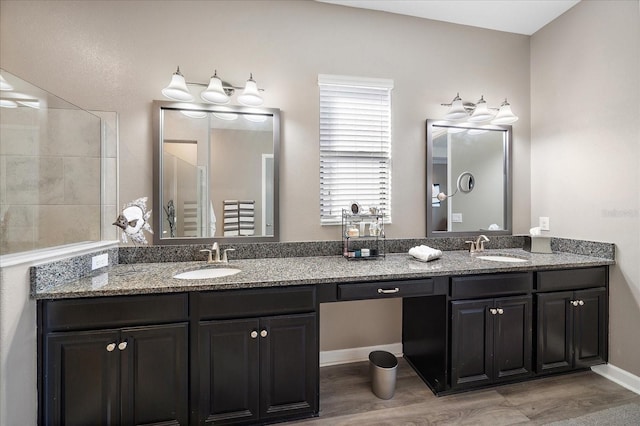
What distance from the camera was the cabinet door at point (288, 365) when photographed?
1508 millimetres

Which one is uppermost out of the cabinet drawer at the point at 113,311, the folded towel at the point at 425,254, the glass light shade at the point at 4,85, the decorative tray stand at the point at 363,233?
the glass light shade at the point at 4,85

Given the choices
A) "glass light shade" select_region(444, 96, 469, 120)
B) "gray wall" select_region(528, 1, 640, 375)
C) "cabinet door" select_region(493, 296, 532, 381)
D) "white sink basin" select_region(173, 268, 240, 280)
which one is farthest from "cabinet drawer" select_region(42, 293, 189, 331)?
"gray wall" select_region(528, 1, 640, 375)

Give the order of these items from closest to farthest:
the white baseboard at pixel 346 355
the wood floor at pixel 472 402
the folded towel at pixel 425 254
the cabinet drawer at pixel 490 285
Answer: the wood floor at pixel 472 402 → the cabinet drawer at pixel 490 285 → the folded towel at pixel 425 254 → the white baseboard at pixel 346 355

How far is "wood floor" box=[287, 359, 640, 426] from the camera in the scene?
161 cm

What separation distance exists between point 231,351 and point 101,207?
4.47 feet

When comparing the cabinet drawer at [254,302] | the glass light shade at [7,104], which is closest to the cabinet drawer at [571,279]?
the cabinet drawer at [254,302]

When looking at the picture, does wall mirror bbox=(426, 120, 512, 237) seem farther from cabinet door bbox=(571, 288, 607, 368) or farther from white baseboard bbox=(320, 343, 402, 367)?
white baseboard bbox=(320, 343, 402, 367)

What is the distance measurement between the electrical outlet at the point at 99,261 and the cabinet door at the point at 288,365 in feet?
3.55

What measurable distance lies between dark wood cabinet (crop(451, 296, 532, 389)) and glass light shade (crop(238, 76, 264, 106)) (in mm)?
1886

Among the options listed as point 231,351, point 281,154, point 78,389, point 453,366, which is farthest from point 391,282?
point 78,389

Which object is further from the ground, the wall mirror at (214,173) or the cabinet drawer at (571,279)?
the wall mirror at (214,173)

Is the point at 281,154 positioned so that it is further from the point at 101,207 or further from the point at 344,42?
the point at 101,207

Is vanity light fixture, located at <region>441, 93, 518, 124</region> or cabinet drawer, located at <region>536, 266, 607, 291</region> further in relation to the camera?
vanity light fixture, located at <region>441, 93, 518, 124</region>

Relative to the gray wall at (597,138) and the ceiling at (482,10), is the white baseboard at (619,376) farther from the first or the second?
the ceiling at (482,10)
